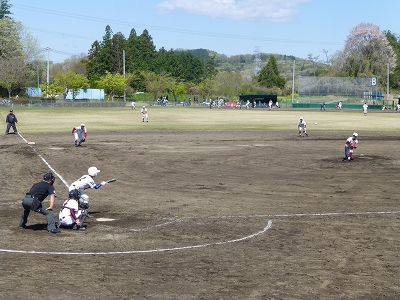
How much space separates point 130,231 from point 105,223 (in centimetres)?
141

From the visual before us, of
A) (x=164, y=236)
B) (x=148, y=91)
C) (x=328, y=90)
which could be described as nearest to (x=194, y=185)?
(x=164, y=236)

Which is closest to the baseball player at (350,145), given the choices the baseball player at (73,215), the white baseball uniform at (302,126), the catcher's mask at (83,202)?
the white baseball uniform at (302,126)

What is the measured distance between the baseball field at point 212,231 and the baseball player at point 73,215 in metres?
0.38

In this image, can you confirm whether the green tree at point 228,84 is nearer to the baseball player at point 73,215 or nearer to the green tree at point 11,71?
the green tree at point 11,71

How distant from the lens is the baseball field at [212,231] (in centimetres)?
1203

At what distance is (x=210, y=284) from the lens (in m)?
12.1

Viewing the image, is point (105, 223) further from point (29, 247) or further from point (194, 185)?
point (194, 185)

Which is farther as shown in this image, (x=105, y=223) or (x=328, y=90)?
(x=328, y=90)

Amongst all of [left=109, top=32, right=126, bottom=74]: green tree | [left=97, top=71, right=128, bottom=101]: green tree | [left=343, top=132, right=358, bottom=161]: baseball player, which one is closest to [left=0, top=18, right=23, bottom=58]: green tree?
[left=97, top=71, right=128, bottom=101]: green tree

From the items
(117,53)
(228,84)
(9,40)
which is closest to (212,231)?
(9,40)

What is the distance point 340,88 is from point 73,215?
11035 cm

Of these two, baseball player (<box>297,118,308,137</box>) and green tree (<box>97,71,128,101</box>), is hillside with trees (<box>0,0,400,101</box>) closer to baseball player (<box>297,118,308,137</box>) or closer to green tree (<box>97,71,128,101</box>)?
green tree (<box>97,71,128,101</box>)

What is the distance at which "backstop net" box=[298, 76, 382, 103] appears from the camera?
120431 mm

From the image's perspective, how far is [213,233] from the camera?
16719 mm
